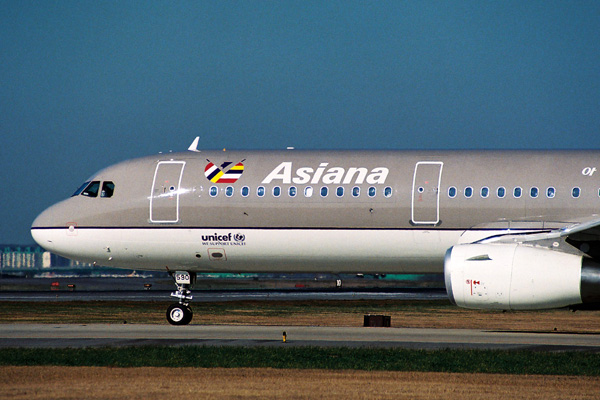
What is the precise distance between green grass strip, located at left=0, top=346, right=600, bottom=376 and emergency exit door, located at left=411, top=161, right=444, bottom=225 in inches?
225

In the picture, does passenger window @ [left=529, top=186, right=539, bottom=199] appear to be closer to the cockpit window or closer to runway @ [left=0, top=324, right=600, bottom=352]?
runway @ [left=0, top=324, right=600, bottom=352]

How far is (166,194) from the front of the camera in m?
26.0

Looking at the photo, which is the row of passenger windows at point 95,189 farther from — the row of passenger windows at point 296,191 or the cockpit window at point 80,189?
the row of passenger windows at point 296,191

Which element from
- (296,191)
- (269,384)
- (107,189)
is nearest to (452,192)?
(296,191)

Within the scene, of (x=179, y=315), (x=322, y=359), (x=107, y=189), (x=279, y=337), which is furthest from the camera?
(x=107, y=189)

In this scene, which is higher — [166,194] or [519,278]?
[166,194]

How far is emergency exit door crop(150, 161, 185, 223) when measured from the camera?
84.8 feet

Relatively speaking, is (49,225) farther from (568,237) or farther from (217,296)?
(217,296)

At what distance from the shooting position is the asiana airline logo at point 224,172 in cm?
2567

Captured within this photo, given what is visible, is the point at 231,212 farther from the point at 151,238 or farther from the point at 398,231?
the point at 398,231

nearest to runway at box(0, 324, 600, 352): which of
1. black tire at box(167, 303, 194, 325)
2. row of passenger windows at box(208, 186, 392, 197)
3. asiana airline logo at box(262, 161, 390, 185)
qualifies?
black tire at box(167, 303, 194, 325)

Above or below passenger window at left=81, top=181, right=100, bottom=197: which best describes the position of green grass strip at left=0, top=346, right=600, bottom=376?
below

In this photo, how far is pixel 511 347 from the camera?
19938mm

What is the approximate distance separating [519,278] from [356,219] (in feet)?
16.7
